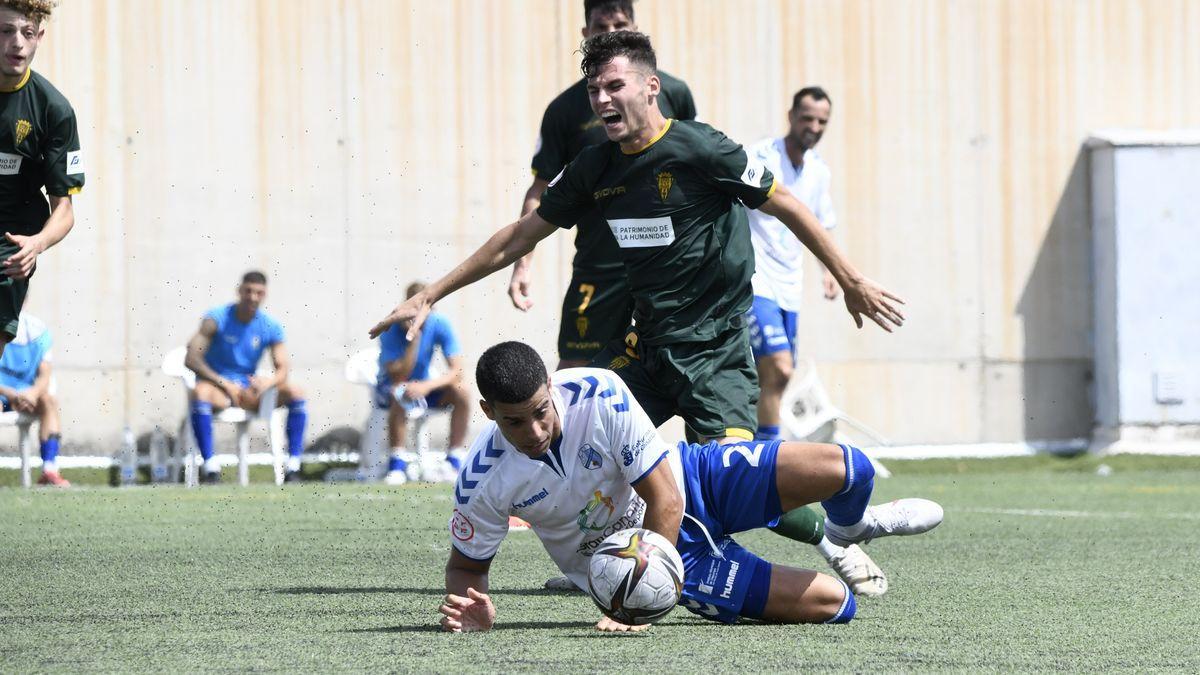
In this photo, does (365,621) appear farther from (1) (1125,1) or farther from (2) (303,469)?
(1) (1125,1)

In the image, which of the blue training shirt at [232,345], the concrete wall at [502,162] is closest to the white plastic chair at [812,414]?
the concrete wall at [502,162]

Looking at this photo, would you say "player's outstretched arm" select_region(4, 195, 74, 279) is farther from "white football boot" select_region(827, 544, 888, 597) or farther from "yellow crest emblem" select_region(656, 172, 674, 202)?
"white football boot" select_region(827, 544, 888, 597)

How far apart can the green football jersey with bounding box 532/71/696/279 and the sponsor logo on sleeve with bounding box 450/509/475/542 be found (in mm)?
2308

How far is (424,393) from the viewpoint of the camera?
13516 mm

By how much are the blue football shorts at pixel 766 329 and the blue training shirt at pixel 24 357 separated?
20.9 ft

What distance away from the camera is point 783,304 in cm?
930

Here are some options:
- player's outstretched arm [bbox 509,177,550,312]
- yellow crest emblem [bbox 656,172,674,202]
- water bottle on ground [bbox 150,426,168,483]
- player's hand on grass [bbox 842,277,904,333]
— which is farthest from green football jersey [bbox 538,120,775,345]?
water bottle on ground [bbox 150,426,168,483]

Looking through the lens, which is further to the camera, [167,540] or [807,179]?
[807,179]

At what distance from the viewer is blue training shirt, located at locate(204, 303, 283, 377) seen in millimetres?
13484

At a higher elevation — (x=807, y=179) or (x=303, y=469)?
(x=807, y=179)

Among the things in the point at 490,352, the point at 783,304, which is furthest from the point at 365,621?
the point at 783,304

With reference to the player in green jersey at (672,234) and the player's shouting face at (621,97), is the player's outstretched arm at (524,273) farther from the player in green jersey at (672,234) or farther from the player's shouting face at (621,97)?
the player's shouting face at (621,97)

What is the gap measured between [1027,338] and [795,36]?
347 cm

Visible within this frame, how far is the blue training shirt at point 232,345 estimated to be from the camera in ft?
44.2
